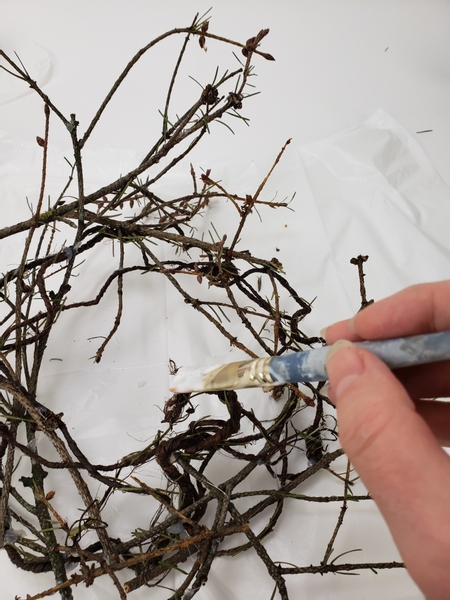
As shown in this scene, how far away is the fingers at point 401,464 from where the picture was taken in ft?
0.74

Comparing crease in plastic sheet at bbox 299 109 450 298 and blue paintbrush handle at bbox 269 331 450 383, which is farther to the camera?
crease in plastic sheet at bbox 299 109 450 298

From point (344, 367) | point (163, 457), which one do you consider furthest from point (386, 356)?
point (163, 457)

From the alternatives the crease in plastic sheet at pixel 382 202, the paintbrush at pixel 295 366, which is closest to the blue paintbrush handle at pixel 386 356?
the paintbrush at pixel 295 366

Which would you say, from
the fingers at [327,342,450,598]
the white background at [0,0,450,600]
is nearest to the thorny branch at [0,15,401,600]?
the white background at [0,0,450,600]

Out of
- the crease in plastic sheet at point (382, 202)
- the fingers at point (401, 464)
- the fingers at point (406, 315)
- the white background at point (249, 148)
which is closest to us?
the fingers at point (401, 464)

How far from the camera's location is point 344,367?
0.89 ft

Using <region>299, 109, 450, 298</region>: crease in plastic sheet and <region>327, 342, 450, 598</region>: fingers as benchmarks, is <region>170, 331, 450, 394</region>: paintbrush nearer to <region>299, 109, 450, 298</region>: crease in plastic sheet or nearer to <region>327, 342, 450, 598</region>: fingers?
<region>327, 342, 450, 598</region>: fingers

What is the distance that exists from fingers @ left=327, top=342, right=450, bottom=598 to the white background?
262 millimetres

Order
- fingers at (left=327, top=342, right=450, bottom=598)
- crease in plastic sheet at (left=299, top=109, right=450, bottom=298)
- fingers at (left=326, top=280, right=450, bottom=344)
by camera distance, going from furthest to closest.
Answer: crease in plastic sheet at (left=299, top=109, right=450, bottom=298), fingers at (left=326, top=280, right=450, bottom=344), fingers at (left=327, top=342, right=450, bottom=598)

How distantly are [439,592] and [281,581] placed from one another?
17cm

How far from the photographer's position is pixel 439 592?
0.76 feet

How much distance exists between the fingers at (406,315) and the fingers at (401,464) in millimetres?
82

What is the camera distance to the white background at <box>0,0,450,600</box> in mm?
479

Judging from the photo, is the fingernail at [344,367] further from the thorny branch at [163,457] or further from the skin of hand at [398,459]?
the thorny branch at [163,457]
